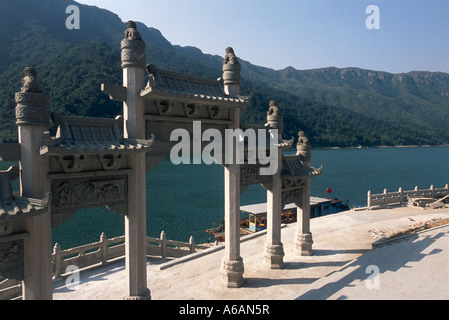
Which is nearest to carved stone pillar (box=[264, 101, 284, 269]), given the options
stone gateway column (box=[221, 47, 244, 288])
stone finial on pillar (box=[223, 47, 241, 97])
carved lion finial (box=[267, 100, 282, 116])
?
carved lion finial (box=[267, 100, 282, 116])

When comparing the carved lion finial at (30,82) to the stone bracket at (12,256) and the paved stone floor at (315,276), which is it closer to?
the stone bracket at (12,256)

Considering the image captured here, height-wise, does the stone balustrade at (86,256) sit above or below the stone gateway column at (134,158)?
below

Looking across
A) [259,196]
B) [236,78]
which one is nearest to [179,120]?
[236,78]

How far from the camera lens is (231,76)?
9633mm

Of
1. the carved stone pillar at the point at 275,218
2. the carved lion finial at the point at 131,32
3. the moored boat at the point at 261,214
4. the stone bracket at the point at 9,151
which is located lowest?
the moored boat at the point at 261,214

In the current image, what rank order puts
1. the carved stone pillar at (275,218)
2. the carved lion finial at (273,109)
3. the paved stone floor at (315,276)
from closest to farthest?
the paved stone floor at (315,276), the carved stone pillar at (275,218), the carved lion finial at (273,109)

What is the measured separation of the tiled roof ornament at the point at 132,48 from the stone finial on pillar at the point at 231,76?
3.13 metres

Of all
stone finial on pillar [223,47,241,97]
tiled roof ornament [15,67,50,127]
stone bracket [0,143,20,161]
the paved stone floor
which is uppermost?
stone finial on pillar [223,47,241,97]

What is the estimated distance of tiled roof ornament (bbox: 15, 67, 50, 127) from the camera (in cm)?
579

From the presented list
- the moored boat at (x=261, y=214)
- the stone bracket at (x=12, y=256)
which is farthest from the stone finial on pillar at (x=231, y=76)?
the moored boat at (x=261, y=214)

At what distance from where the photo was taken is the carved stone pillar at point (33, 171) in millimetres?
5809

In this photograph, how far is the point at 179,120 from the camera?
27.3 feet

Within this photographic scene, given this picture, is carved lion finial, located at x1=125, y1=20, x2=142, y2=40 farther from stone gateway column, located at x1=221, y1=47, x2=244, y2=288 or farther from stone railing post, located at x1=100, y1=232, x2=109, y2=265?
stone railing post, located at x1=100, y1=232, x2=109, y2=265
